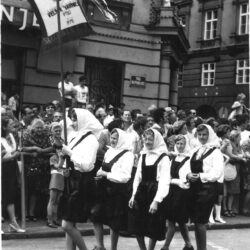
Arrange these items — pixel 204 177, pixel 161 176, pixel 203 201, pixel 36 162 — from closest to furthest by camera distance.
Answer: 1. pixel 161 176
2. pixel 204 177
3. pixel 203 201
4. pixel 36 162

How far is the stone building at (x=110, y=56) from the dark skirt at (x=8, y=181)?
778 centimetres

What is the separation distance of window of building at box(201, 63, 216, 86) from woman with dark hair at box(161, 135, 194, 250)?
100ft

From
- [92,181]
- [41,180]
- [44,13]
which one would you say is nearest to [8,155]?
[41,180]

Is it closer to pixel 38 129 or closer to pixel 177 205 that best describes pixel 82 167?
pixel 177 205

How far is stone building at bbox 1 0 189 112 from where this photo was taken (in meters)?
17.3

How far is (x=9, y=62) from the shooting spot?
57.5 feet

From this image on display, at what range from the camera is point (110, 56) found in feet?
62.4

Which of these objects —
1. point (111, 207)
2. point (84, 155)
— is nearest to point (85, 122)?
point (84, 155)

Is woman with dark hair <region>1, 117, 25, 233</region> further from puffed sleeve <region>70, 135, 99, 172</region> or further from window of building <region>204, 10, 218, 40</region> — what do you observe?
window of building <region>204, 10, 218, 40</region>

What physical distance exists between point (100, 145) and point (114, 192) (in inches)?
63.6

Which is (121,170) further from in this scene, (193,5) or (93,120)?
(193,5)

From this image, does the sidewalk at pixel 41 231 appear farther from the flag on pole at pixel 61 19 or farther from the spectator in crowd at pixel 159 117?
the flag on pole at pixel 61 19

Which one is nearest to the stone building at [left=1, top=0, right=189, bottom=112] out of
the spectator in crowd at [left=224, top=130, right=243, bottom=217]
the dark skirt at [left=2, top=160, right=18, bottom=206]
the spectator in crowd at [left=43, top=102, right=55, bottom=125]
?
the spectator in crowd at [left=43, top=102, right=55, bottom=125]

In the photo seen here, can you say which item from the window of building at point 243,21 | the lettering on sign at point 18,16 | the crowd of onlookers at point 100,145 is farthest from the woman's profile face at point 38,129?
the window of building at point 243,21
